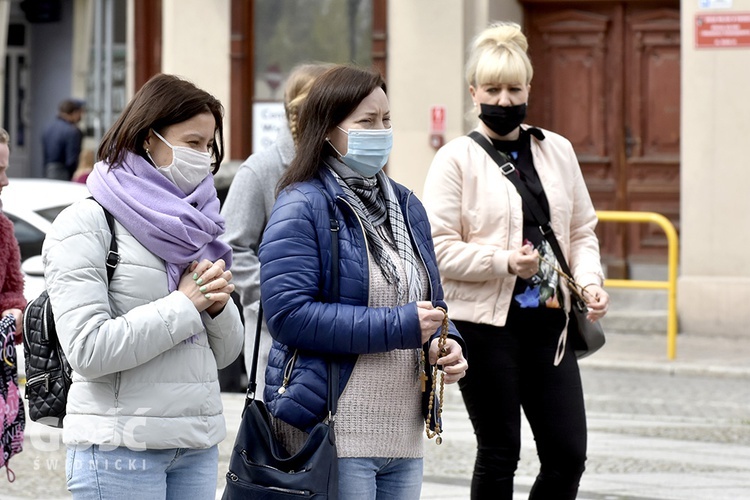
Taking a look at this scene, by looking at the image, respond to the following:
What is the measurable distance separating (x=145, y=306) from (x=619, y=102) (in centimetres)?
1148

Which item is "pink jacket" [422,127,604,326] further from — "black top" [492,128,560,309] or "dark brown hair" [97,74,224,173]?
"dark brown hair" [97,74,224,173]

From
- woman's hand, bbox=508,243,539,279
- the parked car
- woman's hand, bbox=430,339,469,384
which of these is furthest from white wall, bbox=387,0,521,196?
woman's hand, bbox=430,339,469,384

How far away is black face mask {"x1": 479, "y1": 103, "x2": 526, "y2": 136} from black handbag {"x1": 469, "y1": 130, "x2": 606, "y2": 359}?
0.09 metres

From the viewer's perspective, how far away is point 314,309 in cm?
368

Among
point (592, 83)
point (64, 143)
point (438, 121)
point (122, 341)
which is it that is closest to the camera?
point (122, 341)

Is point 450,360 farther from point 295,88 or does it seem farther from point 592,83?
point 592,83

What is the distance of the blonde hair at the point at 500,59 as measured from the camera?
5.13 meters

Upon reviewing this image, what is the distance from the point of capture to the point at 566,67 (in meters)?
14.8

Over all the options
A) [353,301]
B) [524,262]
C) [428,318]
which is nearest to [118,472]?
[353,301]

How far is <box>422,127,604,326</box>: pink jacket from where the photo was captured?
4988 millimetres

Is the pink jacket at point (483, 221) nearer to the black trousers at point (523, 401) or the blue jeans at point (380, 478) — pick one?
the black trousers at point (523, 401)

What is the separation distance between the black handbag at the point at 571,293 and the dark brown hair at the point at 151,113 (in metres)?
1.68

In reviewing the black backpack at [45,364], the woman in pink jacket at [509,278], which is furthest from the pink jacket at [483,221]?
the black backpack at [45,364]

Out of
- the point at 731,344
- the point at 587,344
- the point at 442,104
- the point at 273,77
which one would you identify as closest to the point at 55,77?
the point at 273,77
